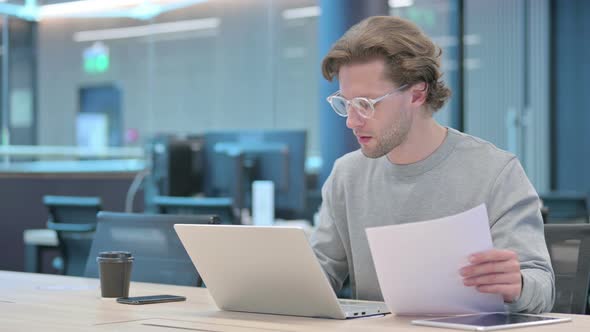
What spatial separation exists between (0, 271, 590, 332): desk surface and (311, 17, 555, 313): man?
1.10 feet

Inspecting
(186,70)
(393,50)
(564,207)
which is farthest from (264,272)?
(186,70)

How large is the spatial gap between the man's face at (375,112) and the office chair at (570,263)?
0.44 metres

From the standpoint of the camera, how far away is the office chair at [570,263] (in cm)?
215

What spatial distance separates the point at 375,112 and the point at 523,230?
420 millimetres

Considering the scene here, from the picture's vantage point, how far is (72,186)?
A: 7164mm

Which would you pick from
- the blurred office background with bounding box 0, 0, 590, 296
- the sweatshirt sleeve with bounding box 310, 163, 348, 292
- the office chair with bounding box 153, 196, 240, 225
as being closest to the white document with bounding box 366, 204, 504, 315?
the sweatshirt sleeve with bounding box 310, 163, 348, 292

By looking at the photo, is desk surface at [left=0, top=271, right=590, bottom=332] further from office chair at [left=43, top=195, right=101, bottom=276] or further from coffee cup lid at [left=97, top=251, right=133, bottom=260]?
office chair at [left=43, top=195, right=101, bottom=276]

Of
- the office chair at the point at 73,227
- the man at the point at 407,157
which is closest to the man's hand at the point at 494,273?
the man at the point at 407,157

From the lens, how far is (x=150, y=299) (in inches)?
84.1

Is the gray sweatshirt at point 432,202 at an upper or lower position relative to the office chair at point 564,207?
upper

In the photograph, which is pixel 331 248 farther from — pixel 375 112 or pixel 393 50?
pixel 393 50

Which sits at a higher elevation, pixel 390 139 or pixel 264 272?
pixel 390 139

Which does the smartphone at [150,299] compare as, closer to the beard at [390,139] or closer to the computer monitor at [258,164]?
the beard at [390,139]

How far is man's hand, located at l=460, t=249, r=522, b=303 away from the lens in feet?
5.46
